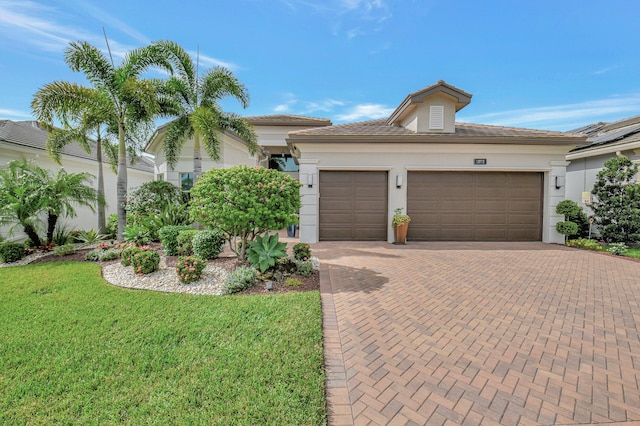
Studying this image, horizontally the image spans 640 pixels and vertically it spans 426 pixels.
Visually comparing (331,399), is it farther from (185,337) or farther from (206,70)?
(206,70)

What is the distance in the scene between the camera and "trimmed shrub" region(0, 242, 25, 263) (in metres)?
7.18

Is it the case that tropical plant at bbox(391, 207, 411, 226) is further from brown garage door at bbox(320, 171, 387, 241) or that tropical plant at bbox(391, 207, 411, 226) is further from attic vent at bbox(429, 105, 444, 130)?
attic vent at bbox(429, 105, 444, 130)

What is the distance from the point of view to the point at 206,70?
10.4 m

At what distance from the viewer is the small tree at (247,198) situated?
5.58m

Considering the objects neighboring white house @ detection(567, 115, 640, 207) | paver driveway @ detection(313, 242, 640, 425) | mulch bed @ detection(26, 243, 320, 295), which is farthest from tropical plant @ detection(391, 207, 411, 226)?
neighboring white house @ detection(567, 115, 640, 207)

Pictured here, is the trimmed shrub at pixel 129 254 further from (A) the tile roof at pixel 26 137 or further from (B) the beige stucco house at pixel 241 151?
(A) the tile roof at pixel 26 137

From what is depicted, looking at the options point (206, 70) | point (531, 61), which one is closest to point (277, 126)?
point (206, 70)

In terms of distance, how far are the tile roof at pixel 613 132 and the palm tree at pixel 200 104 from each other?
13309 mm

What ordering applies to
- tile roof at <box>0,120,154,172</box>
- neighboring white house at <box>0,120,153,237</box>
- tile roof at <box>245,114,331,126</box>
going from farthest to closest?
tile roof at <box>245,114,331,126</box> < tile roof at <box>0,120,154,172</box> < neighboring white house at <box>0,120,153,237</box>

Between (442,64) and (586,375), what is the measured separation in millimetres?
12495

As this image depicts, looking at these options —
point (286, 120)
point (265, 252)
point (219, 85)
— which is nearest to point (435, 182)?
point (265, 252)

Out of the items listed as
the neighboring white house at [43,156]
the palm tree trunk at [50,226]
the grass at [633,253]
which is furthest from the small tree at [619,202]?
the palm tree trunk at [50,226]

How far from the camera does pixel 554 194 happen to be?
10.2 meters

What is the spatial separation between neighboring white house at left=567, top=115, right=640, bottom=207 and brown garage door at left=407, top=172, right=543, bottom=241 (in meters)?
2.46
